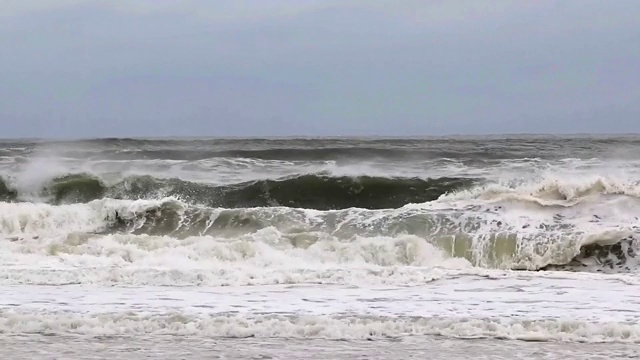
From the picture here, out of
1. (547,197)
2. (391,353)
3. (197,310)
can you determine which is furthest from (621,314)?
(547,197)

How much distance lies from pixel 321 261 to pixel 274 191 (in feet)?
19.7

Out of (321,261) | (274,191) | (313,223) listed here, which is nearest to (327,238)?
(321,261)

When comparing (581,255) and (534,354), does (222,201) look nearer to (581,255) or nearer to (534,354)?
(581,255)

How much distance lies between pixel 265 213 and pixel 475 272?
4455mm

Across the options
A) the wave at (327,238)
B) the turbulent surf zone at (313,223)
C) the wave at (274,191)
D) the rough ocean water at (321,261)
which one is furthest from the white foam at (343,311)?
the wave at (274,191)

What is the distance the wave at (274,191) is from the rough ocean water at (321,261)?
5 cm

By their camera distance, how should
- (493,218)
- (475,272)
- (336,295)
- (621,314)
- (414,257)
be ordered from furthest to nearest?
(493,218) → (414,257) → (475,272) → (336,295) → (621,314)

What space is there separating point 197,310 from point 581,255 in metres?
5.65

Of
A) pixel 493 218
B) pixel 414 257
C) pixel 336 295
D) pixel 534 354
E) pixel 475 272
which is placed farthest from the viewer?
pixel 493 218

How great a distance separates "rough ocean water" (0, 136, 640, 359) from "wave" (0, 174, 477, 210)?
5cm

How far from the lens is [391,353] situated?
5.50 m

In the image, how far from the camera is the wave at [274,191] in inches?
606

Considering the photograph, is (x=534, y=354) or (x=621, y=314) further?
(x=621, y=314)

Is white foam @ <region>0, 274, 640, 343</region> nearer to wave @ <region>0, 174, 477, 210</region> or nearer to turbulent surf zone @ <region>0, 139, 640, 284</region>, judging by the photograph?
turbulent surf zone @ <region>0, 139, 640, 284</region>
